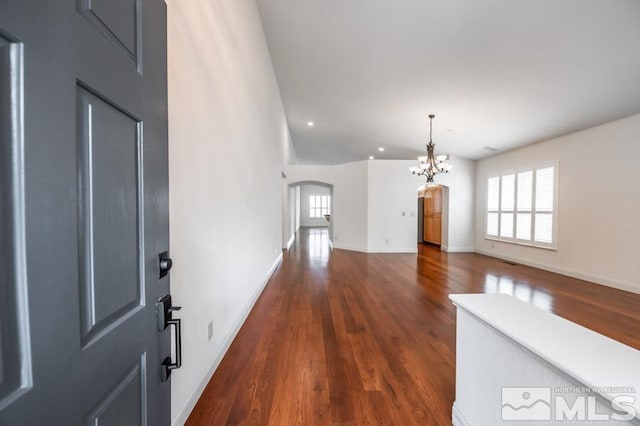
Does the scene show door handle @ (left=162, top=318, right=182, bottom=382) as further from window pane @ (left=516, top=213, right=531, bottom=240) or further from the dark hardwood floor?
window pane @ (left=516, top=213, right=531, bottom=240)

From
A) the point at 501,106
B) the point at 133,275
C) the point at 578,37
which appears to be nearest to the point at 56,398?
the point at 133,275

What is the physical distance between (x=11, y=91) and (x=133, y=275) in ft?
1.74

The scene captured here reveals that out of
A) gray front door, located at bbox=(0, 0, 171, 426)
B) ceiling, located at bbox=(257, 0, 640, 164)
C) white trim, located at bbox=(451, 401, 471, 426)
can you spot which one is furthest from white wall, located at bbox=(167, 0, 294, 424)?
white trim, located at bbox=(451, 401, 471, 426)

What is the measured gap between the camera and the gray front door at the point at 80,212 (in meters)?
0.41

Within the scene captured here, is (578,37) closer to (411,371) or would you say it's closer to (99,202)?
(411,371)

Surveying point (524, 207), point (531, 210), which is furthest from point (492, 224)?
point (531, 210)

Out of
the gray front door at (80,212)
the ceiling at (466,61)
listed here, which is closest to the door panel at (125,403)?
the gray front door at (80,212)

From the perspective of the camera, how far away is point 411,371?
1967mm

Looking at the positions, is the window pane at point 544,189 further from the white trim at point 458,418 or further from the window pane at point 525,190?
the white trim at point 458,418

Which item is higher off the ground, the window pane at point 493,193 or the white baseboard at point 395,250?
the window pane at point 493,193

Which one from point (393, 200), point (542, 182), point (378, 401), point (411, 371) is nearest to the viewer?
point (378, 401)

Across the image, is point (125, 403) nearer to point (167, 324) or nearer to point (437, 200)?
point (167, 324)

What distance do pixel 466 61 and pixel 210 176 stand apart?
367cm

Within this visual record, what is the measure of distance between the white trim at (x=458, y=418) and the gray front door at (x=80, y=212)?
1515 millimetres
